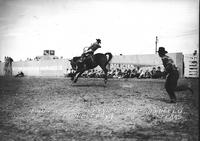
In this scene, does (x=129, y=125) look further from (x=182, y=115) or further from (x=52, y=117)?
(x=52, y=117)

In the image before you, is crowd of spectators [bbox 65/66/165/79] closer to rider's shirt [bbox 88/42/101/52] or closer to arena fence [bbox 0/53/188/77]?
arena fence [bbox 0/53/188/77]

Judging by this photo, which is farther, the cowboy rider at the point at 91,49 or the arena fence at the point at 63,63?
the arena fence at the point at 63,63

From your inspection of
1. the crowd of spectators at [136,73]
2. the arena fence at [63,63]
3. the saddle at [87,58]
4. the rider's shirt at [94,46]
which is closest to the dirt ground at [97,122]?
the rider's shirt at [94,46]

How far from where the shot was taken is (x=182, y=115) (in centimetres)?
471

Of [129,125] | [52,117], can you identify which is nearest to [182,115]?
[129,125]

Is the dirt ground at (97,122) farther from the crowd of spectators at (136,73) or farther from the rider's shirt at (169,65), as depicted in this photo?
the crowd of spectators at (136,73)

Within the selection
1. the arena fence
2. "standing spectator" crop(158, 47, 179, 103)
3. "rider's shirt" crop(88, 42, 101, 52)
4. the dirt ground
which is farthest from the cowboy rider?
the arena fence

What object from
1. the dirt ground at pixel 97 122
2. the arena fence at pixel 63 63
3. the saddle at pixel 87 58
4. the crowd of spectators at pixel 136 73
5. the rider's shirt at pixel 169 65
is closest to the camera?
the dirt ground at pixel 97 122

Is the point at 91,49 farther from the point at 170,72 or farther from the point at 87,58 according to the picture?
the point at 170,72

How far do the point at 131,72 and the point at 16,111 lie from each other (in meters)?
18.5

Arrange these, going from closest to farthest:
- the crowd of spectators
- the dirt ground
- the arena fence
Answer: the dirt ground < the crowd of spectators < the arena fence

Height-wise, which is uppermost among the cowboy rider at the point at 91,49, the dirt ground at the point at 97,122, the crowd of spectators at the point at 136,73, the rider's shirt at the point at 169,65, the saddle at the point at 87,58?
the cowboy rider at the point at 91,49

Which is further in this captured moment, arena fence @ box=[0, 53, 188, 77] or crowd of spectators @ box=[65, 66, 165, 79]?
arena fence @ box=[0, 53, 188, 77]

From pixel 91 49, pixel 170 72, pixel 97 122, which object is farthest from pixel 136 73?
pixel 97 122
